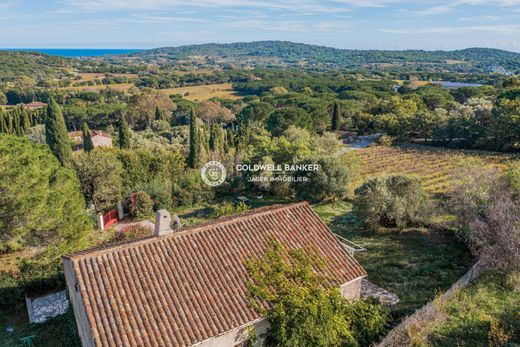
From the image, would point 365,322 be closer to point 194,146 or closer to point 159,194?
point 159,194

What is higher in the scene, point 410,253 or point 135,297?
point 135,297

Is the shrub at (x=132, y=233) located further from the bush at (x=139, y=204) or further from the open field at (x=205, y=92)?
the open field at (x=205, y=92)

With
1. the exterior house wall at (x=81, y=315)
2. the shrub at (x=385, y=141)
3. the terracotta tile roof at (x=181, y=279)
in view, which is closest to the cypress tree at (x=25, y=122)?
the shrub at (x=385, y=141)

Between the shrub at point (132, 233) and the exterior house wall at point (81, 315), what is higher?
the exterior house wall at point (81, 315)

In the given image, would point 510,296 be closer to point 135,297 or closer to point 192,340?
point 192,340

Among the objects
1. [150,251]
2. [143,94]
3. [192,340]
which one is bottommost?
[143,94]

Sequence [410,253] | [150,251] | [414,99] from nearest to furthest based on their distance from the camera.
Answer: [150,251] < [410,253] < [414,99]

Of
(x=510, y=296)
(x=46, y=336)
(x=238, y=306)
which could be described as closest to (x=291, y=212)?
(x=238, y=306)
